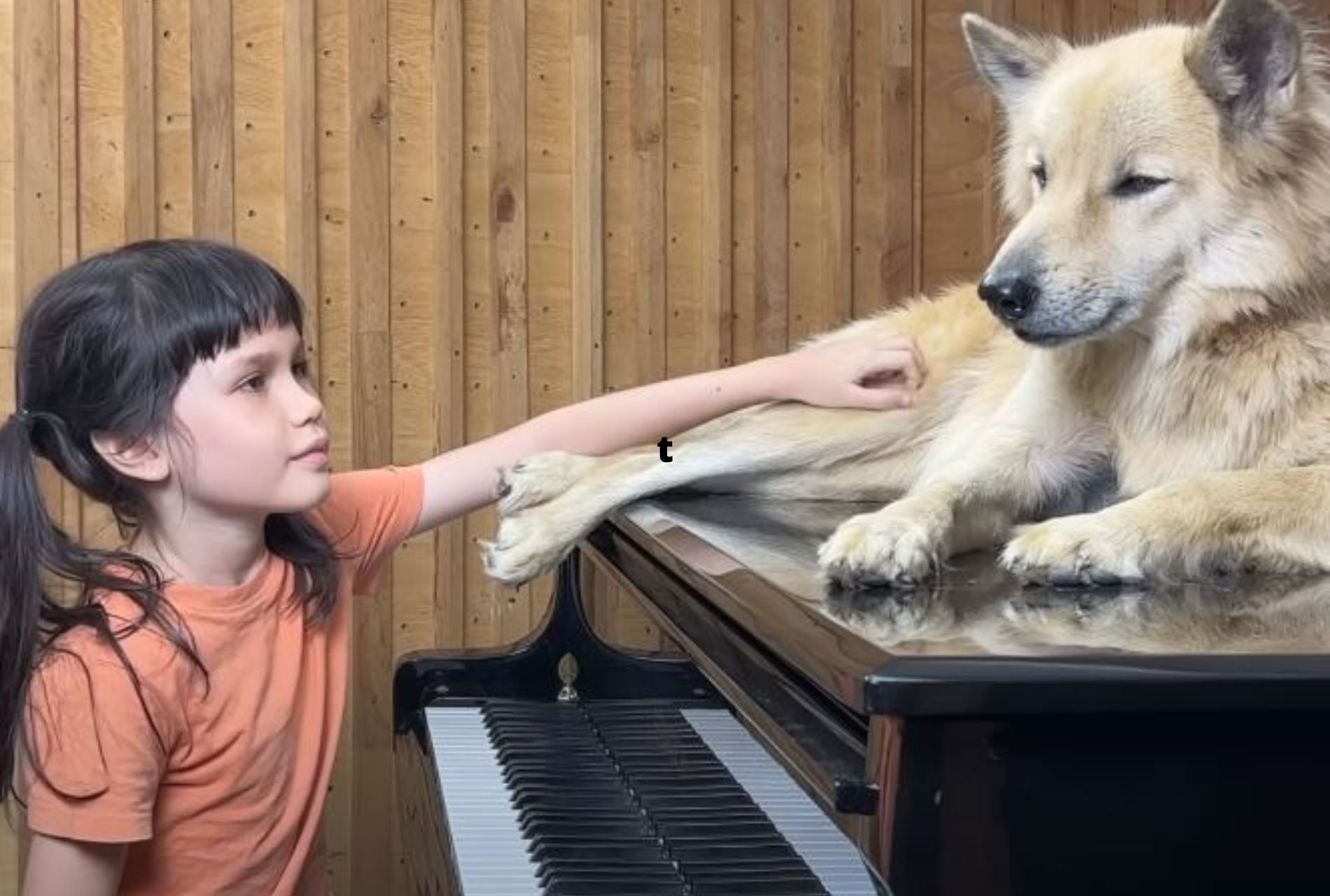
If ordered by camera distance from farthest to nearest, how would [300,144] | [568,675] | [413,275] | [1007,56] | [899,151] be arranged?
[899,151] < [413,275] < [300,144] < [568,675] < [1007,56]

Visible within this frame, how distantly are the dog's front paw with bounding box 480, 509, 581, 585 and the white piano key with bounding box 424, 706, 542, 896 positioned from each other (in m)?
0.16

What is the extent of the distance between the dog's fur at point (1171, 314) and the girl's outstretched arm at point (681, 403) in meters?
0.25

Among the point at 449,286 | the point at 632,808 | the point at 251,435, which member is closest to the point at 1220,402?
Result: the point at 632,808

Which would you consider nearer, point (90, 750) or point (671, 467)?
point (90, 750)

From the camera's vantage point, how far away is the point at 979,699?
578 millimetres

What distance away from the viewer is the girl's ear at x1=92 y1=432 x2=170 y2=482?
1.37 metres

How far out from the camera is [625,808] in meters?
1.37

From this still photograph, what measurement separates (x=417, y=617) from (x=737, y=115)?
1087mm

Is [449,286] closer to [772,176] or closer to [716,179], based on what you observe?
[716,179]

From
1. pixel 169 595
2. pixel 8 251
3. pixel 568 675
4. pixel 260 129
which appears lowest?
pixel 568 675

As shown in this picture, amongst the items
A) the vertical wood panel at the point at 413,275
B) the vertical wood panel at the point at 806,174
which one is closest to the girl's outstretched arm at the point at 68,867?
the vertical wood panel at the point at 413,275

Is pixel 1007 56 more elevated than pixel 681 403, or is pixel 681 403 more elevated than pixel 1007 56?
pixel 1007 56

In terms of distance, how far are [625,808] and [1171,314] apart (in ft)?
1.93

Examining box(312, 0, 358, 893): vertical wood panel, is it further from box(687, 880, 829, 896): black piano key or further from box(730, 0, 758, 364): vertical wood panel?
box(687, 880, 829, 896): black piano key
